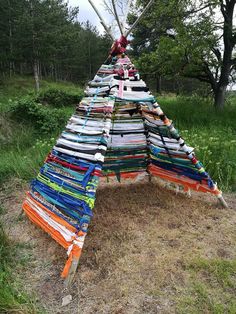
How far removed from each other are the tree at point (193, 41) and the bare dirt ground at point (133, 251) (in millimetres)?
5699

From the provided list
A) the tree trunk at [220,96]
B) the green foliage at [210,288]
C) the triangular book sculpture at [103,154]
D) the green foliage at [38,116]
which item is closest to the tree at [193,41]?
the tree trunk at [220,96]

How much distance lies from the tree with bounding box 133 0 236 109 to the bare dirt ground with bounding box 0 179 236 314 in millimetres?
5699

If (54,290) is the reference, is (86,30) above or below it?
above

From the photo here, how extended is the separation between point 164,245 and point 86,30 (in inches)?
1454

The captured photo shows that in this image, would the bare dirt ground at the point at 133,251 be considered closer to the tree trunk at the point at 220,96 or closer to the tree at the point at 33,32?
the tree trunk at the point at 220,96

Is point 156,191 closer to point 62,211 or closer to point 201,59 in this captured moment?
point 62,211

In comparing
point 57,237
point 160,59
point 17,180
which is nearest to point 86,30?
point 160,59

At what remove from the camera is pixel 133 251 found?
3.17m

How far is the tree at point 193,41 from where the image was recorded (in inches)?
348

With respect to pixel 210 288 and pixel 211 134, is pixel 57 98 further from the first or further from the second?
pixel 210 288

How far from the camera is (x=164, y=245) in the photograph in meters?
3.25

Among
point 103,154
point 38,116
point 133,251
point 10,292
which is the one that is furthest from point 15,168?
point 38,116

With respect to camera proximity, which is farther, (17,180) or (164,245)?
(17,180)

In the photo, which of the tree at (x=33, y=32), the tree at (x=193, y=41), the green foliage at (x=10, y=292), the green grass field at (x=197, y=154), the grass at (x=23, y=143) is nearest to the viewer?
the green foliage at (x=10, y=292)
